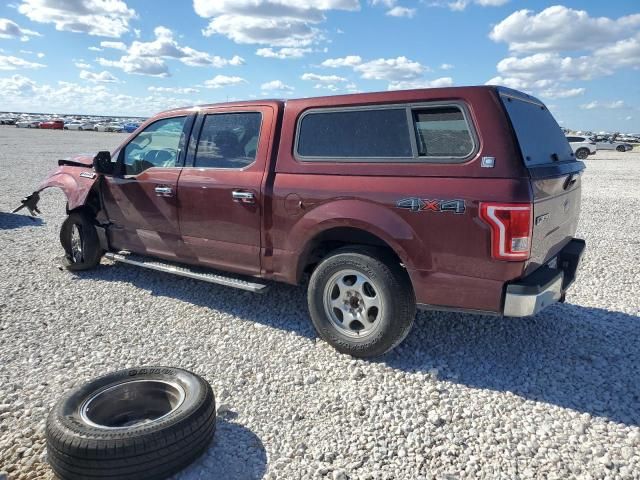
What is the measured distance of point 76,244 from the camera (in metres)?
5.68

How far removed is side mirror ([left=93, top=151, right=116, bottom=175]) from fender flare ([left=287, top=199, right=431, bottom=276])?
8.38 ft

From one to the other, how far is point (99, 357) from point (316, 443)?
6.31 ft

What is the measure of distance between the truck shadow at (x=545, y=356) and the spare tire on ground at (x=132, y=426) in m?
1.58

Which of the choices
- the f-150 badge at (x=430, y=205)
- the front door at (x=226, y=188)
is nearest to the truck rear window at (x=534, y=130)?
the f-150 badge at (x=430, y=205)

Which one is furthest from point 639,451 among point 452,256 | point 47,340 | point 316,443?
point 47,340

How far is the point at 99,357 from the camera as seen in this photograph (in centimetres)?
360

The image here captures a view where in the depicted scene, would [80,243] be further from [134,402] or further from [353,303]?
[353,303]

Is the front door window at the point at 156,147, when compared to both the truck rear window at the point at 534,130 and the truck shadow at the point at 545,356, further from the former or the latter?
the truck rear window at the point at 534,130

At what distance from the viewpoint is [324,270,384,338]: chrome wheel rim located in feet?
11.6

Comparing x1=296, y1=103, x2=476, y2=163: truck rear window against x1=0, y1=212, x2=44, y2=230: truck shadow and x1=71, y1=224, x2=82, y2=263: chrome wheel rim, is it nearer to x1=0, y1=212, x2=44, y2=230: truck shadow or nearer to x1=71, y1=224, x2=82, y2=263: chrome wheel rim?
x1=71, y1=224, x2=82, y2=263: chrome wheel rim

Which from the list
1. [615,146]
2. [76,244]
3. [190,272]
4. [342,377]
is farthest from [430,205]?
[615,146]

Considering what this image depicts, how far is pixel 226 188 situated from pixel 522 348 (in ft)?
9.29

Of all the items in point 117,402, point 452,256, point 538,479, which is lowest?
point 538,479

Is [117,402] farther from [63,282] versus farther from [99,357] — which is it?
[63,282]
